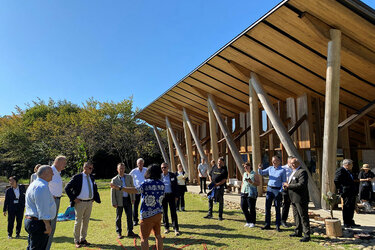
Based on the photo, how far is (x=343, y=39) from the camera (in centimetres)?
681

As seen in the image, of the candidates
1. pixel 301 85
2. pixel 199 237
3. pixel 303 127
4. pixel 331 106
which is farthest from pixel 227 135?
pixel 199 237

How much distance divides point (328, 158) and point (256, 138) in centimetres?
333

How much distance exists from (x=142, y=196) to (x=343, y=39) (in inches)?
251

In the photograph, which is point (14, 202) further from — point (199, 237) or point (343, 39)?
point (343, 39)

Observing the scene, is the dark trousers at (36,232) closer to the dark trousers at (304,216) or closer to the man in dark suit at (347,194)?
the dark trousers at (304,216)

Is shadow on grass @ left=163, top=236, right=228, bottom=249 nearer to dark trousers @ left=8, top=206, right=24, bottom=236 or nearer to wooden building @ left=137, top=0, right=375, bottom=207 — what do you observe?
wooden building @ left=137, top=0, right=375, bottom=207

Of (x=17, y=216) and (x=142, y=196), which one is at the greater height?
(x=142, y=196)

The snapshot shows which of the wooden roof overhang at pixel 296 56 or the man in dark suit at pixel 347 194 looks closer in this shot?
the man in dark suit at pixel 347 194

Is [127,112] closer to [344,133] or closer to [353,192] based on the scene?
[344,133]

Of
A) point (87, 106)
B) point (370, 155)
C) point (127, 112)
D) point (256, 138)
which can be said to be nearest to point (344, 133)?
point (370, 155)

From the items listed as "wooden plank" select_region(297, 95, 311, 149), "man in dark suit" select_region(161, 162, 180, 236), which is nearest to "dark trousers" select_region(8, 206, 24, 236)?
"man in dark suit" select_region(161, 162, 180, 236)

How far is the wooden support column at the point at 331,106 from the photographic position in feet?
21.2

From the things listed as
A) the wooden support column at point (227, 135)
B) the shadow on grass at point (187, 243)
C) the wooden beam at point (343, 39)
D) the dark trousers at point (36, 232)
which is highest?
the wooden beam at point (343, 39)

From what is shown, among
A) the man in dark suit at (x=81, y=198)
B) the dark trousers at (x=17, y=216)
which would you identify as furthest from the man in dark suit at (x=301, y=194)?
the dark trousers at (x=17, y=216)
